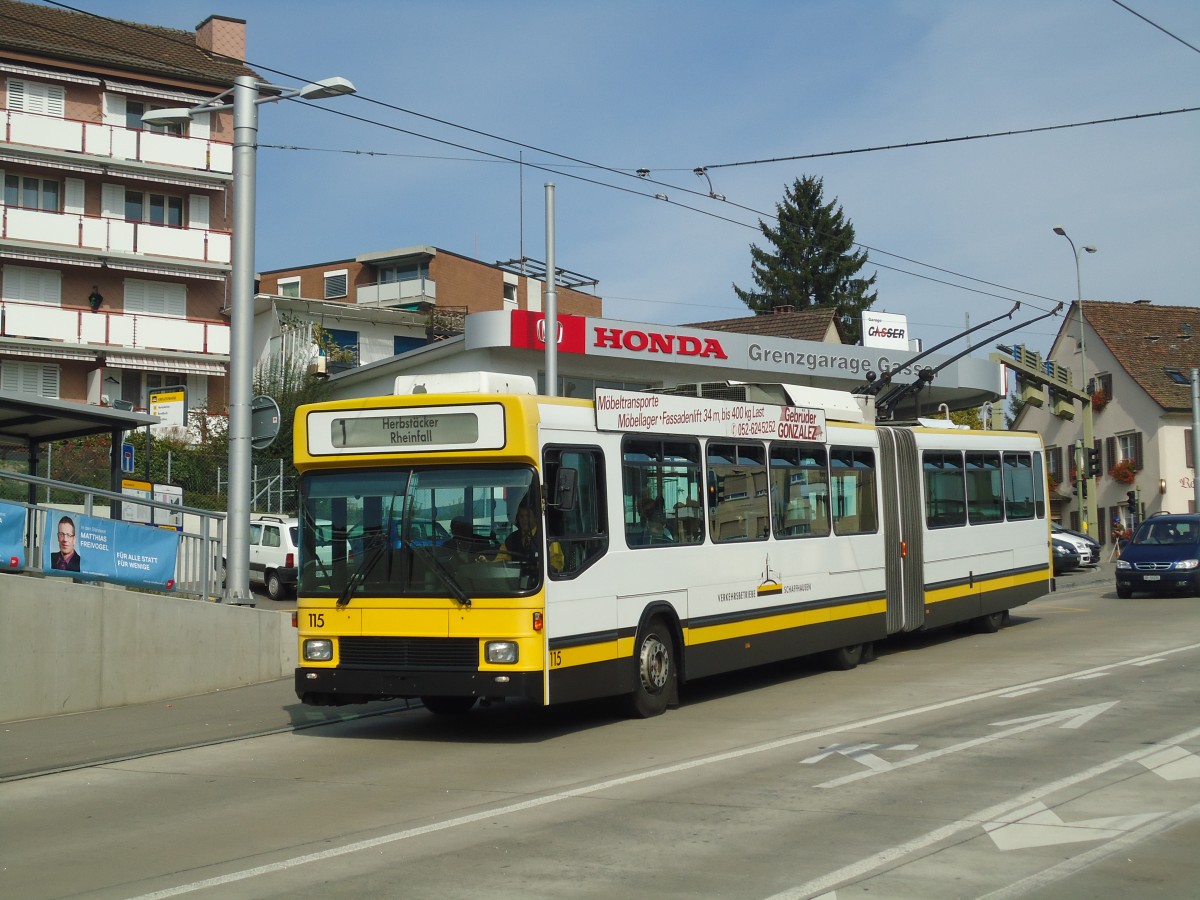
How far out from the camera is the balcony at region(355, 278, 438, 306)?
62688 millimetres

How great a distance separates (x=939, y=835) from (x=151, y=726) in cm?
843

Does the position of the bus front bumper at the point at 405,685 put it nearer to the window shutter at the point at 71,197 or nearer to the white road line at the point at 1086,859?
the white road line at the point at 1086,859

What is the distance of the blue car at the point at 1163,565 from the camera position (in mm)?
27281

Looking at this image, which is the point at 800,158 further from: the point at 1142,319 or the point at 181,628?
the point at 1142,319

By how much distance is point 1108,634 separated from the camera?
65.2ft

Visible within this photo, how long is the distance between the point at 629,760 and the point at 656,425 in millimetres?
3817

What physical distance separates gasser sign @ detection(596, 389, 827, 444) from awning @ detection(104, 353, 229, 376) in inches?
1211

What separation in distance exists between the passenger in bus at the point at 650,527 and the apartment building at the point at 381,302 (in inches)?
1180

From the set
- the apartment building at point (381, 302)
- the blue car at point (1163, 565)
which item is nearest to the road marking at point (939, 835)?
the blue car at point (1163, 565)

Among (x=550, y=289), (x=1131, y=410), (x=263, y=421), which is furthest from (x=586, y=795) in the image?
(x=1131, y=410)

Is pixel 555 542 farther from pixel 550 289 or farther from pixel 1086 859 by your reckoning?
pixel 550 289

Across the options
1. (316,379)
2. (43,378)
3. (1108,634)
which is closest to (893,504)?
(1108,634)

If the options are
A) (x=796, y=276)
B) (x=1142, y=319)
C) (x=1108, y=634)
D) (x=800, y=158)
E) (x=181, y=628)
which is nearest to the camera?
(x=181, y=628)

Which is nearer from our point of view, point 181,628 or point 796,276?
point 181,628
